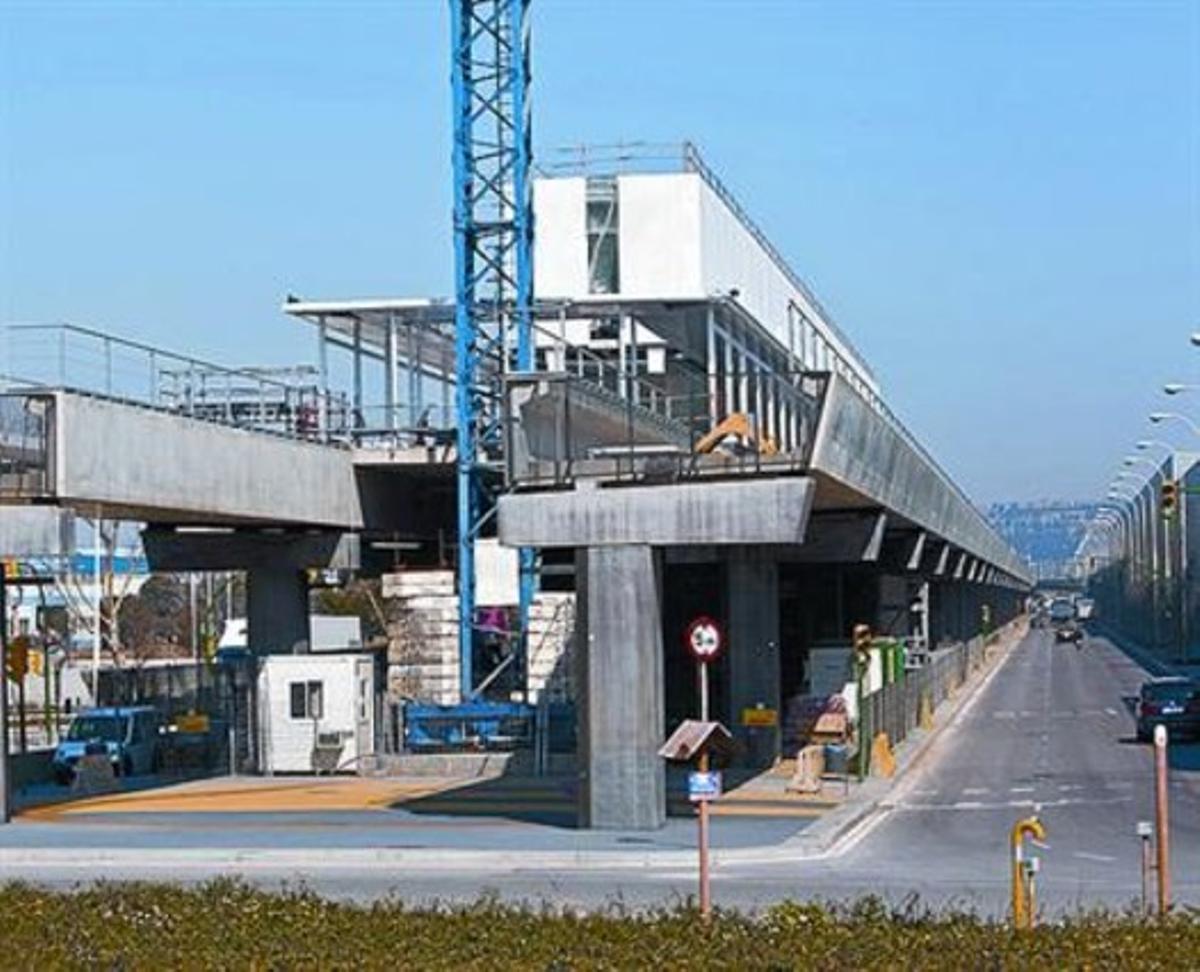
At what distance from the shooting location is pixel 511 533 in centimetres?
3438

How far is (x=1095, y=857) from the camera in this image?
3108 cm

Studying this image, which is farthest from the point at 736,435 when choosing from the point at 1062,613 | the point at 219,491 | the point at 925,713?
the point at 1062,613

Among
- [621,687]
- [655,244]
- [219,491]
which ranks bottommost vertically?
[621,687]

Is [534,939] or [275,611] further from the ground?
[275,611]

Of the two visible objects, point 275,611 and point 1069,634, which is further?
point 1069,634

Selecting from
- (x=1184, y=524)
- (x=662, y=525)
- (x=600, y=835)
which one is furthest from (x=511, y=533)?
(x=1184, y=524)

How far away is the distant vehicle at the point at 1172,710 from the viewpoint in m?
55.4

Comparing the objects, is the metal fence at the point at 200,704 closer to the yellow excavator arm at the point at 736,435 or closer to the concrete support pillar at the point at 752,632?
the concrete support pillar at the point at 752,632

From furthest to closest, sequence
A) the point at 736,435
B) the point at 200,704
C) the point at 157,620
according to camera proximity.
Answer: the point at 157,620
the point at 200,704
the point at 736,435

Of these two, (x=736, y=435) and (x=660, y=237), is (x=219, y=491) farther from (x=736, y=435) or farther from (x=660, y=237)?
(x=660, y=237)

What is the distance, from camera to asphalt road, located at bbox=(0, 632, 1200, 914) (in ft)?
88.6

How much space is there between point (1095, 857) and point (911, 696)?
27761 millimetres

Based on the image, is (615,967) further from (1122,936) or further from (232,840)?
(232,840)

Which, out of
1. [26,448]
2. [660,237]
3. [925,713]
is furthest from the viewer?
[660,237]
